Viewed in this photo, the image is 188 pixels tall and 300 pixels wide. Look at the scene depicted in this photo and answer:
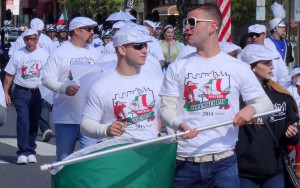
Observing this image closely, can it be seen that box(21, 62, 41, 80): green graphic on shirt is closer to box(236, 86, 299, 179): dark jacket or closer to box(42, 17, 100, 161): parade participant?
box(42, 17, 100, 161): parade participant

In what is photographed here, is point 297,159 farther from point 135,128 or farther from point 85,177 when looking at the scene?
point 85,177

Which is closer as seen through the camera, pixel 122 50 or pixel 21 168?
pixel 122 50

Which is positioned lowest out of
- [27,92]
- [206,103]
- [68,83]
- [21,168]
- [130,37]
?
[21,168]

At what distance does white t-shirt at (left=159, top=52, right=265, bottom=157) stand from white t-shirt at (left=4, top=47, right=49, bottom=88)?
698 centimetres

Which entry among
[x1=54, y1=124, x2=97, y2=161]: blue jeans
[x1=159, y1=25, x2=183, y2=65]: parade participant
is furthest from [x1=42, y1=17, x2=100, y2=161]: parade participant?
[x1=159, y1=25, x2=183, y2=65]: parade participant

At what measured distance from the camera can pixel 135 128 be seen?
22.4 ft

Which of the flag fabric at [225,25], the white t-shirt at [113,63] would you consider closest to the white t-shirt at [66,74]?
the white t-shirt at [113,63]

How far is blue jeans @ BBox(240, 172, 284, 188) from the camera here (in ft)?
23.1

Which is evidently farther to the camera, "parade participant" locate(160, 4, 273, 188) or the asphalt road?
the asphalt road

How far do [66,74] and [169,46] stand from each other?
939 cm

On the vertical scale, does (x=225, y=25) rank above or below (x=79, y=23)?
below

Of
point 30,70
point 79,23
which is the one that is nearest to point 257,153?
point 79,23

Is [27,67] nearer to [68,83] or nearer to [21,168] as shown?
[21,168]

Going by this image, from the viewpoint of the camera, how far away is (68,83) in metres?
9.41
